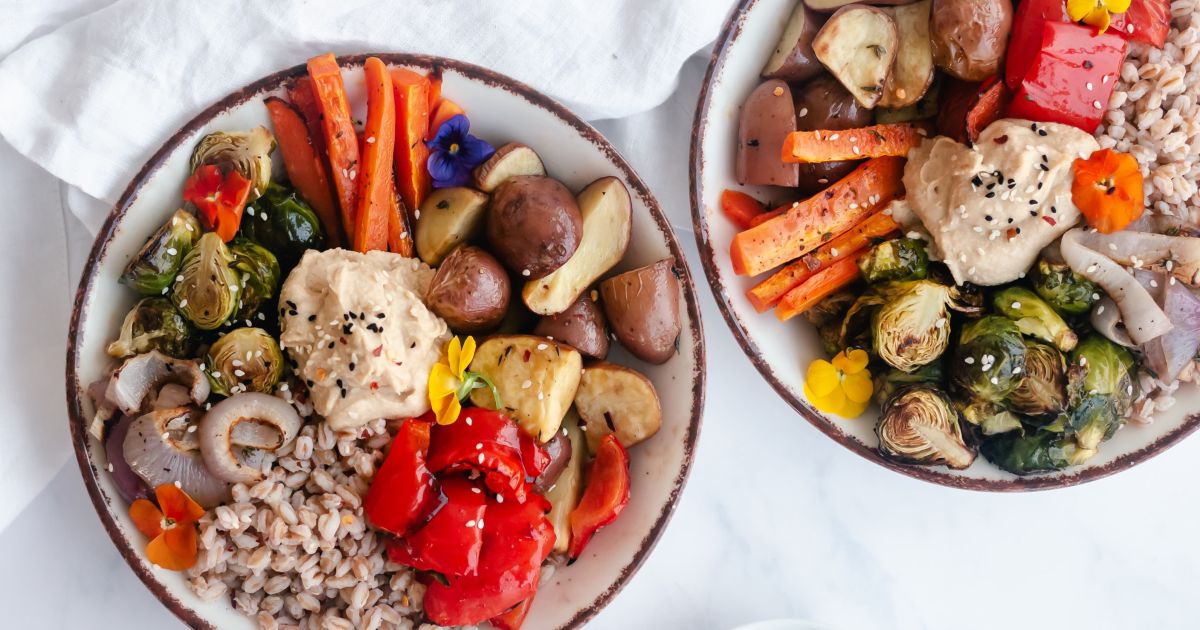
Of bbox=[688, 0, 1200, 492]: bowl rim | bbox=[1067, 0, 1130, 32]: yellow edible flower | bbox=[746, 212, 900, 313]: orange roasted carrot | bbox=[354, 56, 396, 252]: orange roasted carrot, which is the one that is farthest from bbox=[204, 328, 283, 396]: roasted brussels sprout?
bbox=[1067, 0, 1130, 32]: yellow edible flower

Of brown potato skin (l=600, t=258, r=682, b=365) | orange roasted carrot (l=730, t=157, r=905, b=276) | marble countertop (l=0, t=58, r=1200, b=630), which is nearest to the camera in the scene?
brown potato skin (l=600, t=258, r=682, b=365)

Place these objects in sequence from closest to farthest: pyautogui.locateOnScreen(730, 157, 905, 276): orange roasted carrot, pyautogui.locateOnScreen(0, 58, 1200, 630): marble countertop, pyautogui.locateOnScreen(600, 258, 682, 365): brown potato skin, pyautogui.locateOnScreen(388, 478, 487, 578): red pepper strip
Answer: pyautogui.locateOnScreen(388, 478, 487, 578): red pepper strip → pyautogui.locateOnScreen(600, 258, 682, 365): brown potato skin → pyautogui.locateOnScreen(730, 157, 905, 276): orange roasted carrot → pyautogui.locateOnScreen(0, 58, 1200, 630): marble countertop

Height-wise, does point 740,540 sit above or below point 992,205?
below

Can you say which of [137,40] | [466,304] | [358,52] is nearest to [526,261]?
[466,304]

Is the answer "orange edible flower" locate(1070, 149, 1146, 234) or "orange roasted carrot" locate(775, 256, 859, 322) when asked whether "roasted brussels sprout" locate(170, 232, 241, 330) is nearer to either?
"orange roasted carrot" locate(775, 256, 859, 322)

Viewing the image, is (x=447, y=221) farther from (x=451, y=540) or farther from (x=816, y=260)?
(x=816, y=260)

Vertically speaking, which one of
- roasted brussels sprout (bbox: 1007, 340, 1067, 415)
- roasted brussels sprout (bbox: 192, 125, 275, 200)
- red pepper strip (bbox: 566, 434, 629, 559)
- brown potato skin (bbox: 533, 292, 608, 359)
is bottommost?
roasted brussels sprout (bbox: 1007, 340, 1067, 415)

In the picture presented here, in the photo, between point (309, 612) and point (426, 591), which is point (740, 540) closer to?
point (426, 591)
